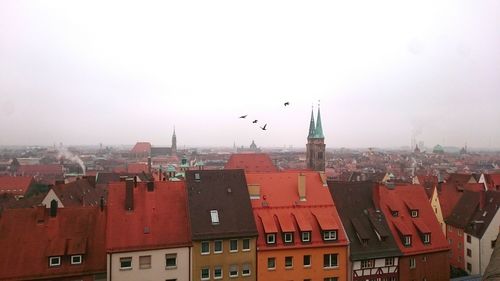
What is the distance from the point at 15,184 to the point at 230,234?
262ft

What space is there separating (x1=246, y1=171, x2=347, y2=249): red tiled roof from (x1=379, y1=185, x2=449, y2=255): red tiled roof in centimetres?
534

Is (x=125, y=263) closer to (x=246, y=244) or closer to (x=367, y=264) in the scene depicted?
(x=246, y=244)

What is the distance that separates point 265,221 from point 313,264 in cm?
507

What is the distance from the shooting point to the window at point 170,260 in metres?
30.6

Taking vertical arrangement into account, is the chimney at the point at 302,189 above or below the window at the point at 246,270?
above

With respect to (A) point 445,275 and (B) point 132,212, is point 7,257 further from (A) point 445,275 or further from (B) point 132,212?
(A) point 445,275

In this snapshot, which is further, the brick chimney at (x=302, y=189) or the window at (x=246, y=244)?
the brick chimney at (x=302, y=189)

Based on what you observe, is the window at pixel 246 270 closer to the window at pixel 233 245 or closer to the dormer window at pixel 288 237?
the window at pixel 233 245

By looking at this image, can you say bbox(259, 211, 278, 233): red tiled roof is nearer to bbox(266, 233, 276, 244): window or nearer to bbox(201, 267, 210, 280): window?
bbox(266, 233, 276, 244): window

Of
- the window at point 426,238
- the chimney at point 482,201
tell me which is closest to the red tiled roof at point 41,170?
the chimney at point 482,201

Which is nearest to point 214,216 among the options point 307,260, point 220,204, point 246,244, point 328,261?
point 220,204

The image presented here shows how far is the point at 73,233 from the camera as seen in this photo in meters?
30.8

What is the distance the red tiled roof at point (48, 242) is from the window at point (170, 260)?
14.4 ft

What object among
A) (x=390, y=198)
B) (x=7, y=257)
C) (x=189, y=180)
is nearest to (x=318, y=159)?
(x=390, y=198)
